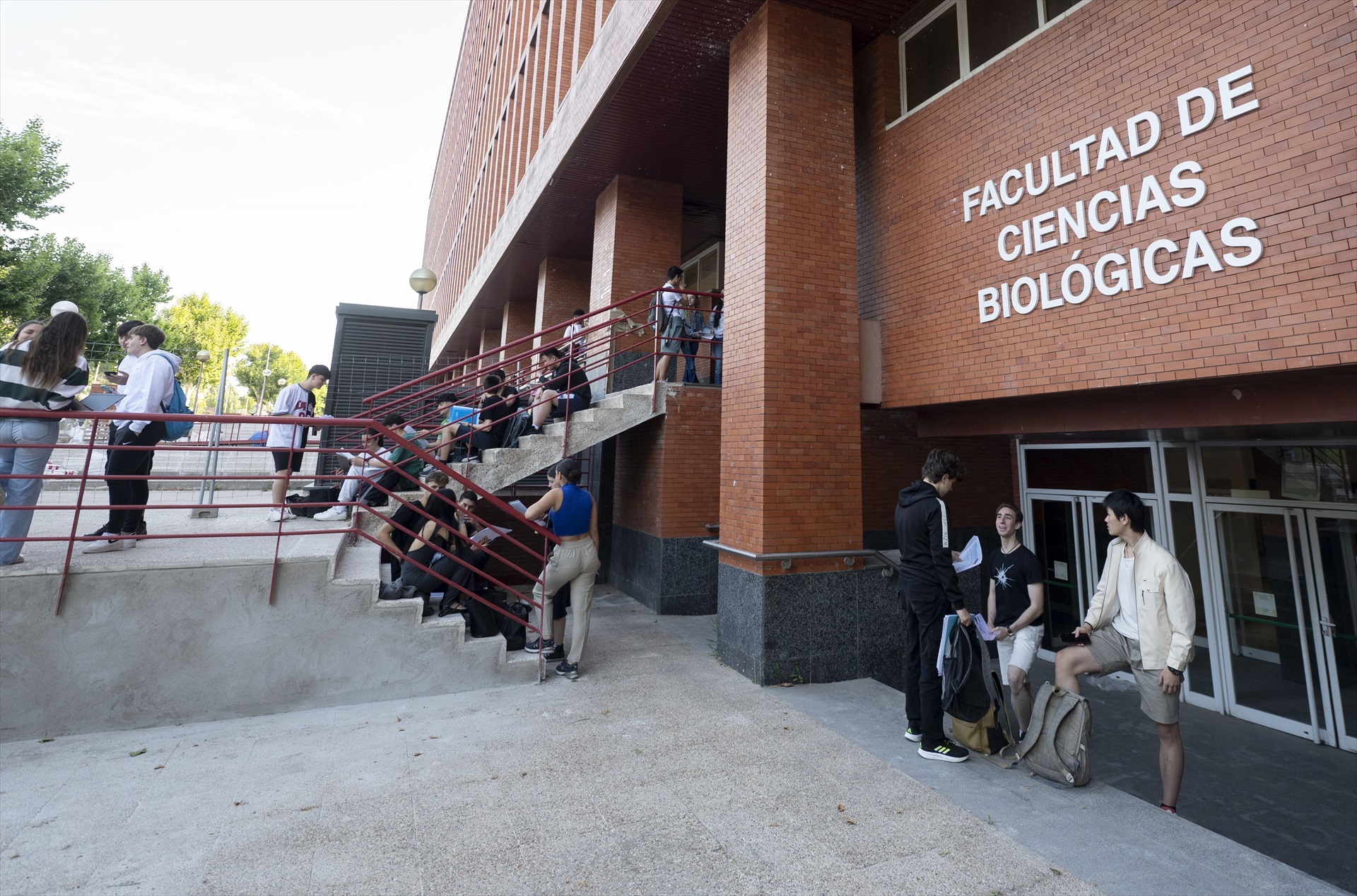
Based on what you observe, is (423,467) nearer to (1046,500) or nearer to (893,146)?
(893,146)

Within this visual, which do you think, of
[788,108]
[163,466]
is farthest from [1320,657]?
[163,466]

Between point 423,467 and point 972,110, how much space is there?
751 centimetres

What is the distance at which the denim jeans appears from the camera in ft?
14.8

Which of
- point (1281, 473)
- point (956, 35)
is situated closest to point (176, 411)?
point (956, 35)

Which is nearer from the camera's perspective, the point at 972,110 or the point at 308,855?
the point at 308,855

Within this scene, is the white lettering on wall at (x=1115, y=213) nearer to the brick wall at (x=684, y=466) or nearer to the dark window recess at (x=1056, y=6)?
the dark window recess at (x=1056, y=6)

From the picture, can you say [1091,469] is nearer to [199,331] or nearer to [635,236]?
[635,236]

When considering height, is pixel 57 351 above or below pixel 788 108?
below

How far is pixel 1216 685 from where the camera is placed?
670 cm

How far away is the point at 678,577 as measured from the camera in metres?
8.91

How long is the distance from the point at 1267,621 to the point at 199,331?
2171 inches

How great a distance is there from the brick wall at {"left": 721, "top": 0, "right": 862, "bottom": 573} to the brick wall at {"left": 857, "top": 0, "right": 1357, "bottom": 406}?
753 millimetres


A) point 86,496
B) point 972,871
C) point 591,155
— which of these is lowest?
point 972,871

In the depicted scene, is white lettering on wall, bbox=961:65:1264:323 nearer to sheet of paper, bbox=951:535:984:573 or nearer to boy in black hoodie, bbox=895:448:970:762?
boy in black hoodie, bbox=895:448:970:762
